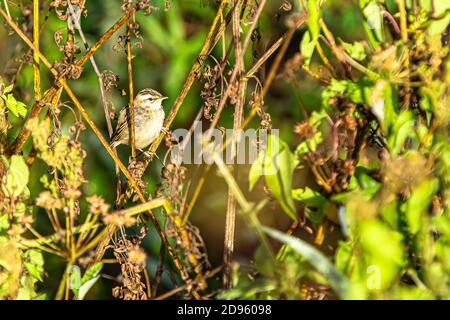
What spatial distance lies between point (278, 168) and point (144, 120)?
241cm

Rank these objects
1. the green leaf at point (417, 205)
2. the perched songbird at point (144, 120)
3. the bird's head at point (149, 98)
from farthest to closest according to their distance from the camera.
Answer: the bird's head at point (149, 98), the perched songbird at point (144, 120), the green leaf at point (417, 205)

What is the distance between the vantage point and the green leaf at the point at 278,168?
2062 mm

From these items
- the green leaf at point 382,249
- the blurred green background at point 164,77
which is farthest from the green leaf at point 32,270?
the blurred green background at point 164,77

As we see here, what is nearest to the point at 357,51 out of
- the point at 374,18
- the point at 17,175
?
the point at 374,18

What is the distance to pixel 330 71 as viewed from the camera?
2266 mm

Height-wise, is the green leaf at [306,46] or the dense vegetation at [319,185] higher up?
the green leaf at [306,46]

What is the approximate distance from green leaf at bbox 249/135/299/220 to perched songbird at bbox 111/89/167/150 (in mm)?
1971

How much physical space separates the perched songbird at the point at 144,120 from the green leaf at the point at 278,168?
6.47 feet

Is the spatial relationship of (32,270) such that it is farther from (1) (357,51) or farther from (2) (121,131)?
(2) (121,131)

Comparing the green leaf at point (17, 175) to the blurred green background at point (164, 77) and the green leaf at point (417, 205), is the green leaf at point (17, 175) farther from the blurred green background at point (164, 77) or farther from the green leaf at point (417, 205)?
the blurred green background at point (164, 77)

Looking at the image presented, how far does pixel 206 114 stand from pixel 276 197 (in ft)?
2.42

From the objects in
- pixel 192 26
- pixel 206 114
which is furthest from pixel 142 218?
pixel 192 26

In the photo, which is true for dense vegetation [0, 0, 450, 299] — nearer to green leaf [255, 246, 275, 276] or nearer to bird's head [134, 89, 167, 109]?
green leaf [255, 246, 275, 276]

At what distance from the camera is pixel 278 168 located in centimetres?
207
